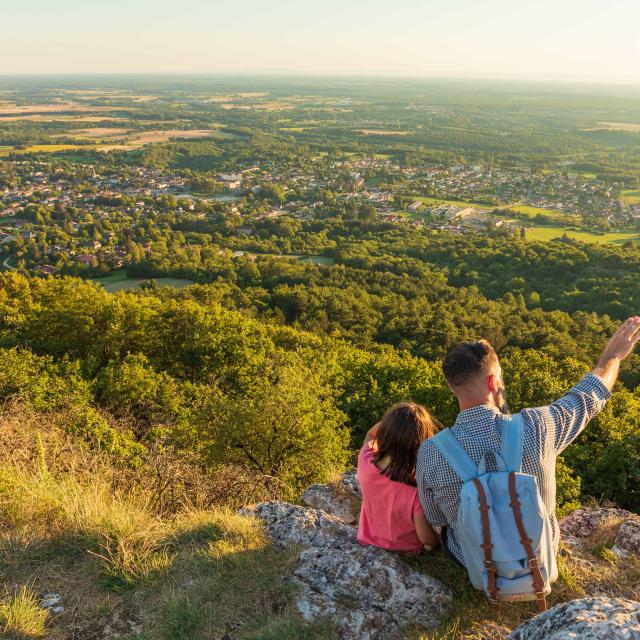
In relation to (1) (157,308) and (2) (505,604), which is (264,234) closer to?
(1) (157,308)

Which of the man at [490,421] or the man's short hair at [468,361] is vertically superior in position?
the man's short hair at [468,361]

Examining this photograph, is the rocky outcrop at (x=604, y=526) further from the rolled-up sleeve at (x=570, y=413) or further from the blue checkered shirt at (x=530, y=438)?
the rolled-up sleeve at (x=570, y=413)

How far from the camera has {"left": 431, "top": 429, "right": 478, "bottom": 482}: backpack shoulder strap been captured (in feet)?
10.2

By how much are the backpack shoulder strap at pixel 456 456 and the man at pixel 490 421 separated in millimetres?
34

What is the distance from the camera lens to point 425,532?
12.6ft

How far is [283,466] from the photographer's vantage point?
30.9ft

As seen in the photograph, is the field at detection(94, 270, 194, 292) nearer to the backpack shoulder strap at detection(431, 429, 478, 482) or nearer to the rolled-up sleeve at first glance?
the backpack shoulder strap at detection(431, 429, 478, 482)

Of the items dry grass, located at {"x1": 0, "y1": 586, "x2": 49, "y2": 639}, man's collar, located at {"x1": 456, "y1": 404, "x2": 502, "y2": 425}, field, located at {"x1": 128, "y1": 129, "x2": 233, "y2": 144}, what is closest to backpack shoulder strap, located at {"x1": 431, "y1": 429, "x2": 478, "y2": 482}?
man's collar, located at {"x1": 456, "y1": 404, "x2": 502, "y2": 425}

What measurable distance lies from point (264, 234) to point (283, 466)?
61741 millimetres

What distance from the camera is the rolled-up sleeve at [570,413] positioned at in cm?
317

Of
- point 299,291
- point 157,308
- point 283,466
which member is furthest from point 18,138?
point 283,466

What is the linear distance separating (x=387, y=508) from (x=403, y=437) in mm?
685

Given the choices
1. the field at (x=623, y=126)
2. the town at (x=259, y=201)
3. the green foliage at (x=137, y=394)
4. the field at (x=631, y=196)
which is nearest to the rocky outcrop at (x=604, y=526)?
the green foliage at (x=137, y=394)

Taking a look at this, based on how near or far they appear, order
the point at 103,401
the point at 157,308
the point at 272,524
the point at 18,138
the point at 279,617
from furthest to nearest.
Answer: the point at 18,138 → the point at 157,308 → the point at 103,401 → the point at 272,524 → the point at 279,617
